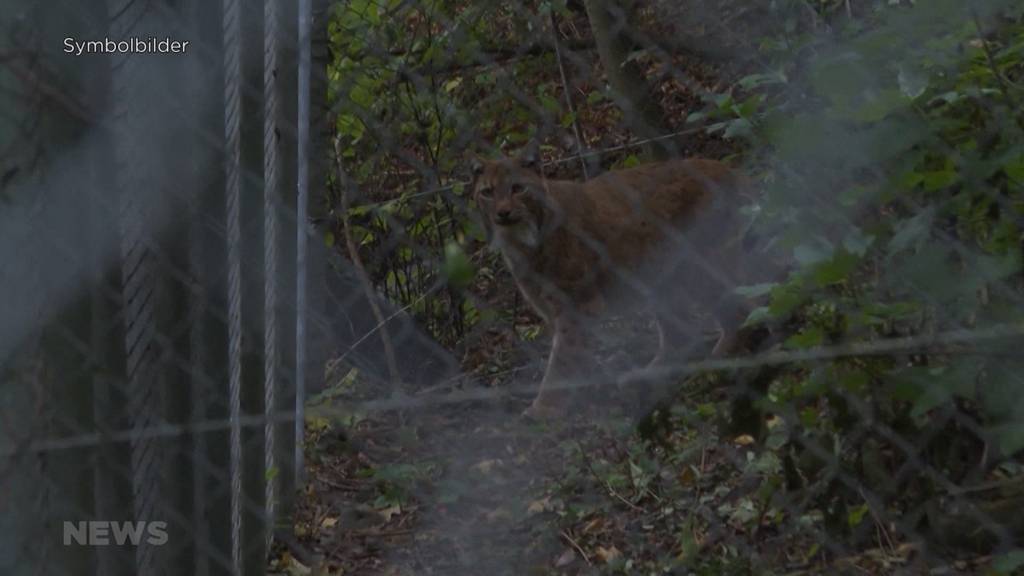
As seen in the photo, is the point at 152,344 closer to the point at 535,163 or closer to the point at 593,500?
the point at 593,500

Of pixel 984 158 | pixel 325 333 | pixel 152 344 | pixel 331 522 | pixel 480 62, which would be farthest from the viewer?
pixel 325 333

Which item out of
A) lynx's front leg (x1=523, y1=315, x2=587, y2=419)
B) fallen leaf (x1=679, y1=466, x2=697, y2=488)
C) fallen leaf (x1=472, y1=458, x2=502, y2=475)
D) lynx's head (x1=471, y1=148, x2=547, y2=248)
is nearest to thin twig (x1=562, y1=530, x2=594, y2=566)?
fallen leaf (x1=679, y1=466, x2=697, y2=488)

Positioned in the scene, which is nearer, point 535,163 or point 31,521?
point 31,521

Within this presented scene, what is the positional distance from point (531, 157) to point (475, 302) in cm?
49

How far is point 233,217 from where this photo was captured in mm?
2625

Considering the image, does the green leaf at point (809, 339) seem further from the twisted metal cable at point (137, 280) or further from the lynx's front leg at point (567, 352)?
the lynx's front leg at point (567, 352)

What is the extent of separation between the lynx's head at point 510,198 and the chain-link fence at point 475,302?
0.05 ft

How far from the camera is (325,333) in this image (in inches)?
159

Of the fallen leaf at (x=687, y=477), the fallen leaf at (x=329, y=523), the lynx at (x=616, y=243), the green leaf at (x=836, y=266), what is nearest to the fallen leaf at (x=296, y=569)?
the fallen leaf at (x=329, y=523)

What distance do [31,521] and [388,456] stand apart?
1.59 metres

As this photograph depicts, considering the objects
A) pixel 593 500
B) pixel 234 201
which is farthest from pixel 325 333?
pixel 234 201

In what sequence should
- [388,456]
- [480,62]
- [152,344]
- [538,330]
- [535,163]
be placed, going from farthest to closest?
1. [538,330]
2. [535,163]
3. [388,456]
4. [480,62]
5. [152,344]

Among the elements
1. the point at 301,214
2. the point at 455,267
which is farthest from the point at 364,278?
the point at 301,214

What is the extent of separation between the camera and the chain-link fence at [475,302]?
207cm
